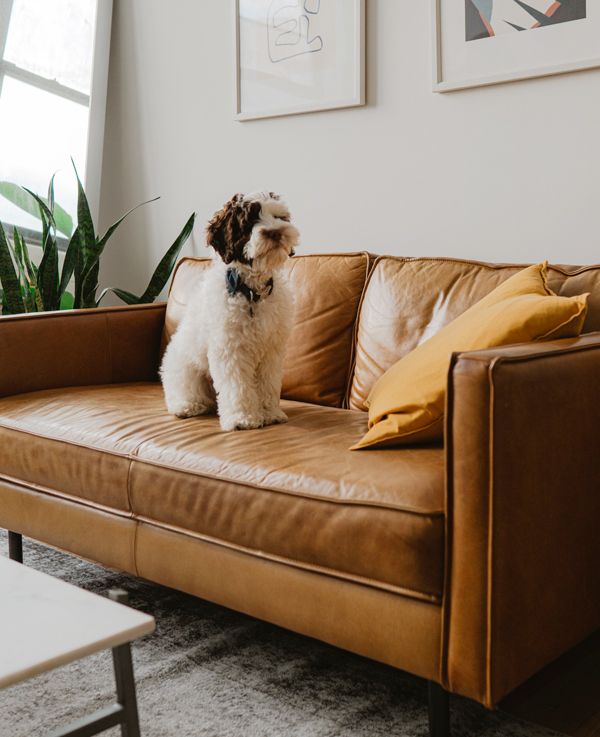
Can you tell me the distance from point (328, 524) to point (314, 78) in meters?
1.94

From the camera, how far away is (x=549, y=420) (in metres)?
1.50

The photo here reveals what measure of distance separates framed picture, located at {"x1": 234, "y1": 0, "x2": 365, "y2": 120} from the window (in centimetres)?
99

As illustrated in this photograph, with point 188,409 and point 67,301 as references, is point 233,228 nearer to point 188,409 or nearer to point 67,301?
point 188,409

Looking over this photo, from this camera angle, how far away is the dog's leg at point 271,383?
2.25m

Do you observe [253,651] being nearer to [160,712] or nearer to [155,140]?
[160,712]

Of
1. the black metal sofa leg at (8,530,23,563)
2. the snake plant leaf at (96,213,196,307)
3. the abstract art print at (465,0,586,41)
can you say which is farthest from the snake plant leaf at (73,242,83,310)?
the abstract art print at (465,0,586,41)

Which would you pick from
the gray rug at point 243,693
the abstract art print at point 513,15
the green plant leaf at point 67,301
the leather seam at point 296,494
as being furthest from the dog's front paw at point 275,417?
the green plant leaf at point 67,301

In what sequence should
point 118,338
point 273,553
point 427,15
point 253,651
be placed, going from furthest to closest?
1. point 118,338
2. point 427,15
3. point 253,651
4. point 273,553

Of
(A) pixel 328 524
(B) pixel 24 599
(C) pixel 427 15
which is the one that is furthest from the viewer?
(C) pixel 427 15

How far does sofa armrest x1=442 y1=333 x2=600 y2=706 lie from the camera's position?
1.41 metres

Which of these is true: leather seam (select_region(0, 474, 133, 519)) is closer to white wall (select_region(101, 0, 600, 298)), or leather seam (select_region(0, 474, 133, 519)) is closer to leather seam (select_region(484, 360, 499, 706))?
leather seam (select_region(484, 360, 499, 706))

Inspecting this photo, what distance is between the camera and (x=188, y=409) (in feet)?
7.72

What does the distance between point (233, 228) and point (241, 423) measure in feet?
1.60

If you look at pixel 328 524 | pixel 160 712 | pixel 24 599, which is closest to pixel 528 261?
pixel 328 524
